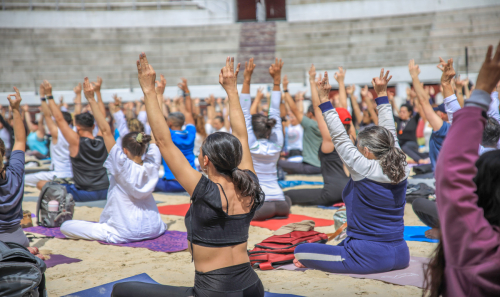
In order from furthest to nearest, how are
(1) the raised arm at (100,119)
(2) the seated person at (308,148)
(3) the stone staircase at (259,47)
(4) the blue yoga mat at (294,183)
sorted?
(3) the stone staircase at (259,47) → (2) the seated person at (308,148) → (4) the blue yoga mat at (294,183) → (1) the raised arm at (100,119)

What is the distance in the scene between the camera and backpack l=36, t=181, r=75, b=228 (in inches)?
187

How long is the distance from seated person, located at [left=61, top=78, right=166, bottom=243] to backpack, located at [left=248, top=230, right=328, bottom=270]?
127 centimetres

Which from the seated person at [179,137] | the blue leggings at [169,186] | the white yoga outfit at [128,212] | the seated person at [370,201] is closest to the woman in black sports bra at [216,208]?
the seated person at [370,201]

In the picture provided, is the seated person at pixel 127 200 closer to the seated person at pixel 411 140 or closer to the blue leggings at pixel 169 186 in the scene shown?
the blue leggings at pixel 169 186

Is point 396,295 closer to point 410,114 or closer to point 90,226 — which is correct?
point 90,226

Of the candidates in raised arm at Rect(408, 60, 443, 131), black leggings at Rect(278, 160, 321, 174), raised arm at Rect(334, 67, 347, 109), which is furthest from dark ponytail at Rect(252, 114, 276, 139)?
black leggings at Rect(278, 160, 321, 174)

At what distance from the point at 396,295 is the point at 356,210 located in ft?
1.92

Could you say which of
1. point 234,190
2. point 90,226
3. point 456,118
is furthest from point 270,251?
point 456,118

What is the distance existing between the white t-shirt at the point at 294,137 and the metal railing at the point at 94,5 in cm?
1206

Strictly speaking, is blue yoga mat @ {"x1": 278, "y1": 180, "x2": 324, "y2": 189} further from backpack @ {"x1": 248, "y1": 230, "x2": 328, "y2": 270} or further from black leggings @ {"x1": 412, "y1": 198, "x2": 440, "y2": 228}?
backpack @ {"x1": 248, "y1": 230, "x2": 328, "y2": 270}

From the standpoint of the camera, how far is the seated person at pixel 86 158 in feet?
18.1

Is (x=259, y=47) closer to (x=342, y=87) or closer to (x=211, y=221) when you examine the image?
(x=342, y=87)

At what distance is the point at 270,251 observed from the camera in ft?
11.2

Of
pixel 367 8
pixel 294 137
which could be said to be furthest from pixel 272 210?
pixel 367 8
